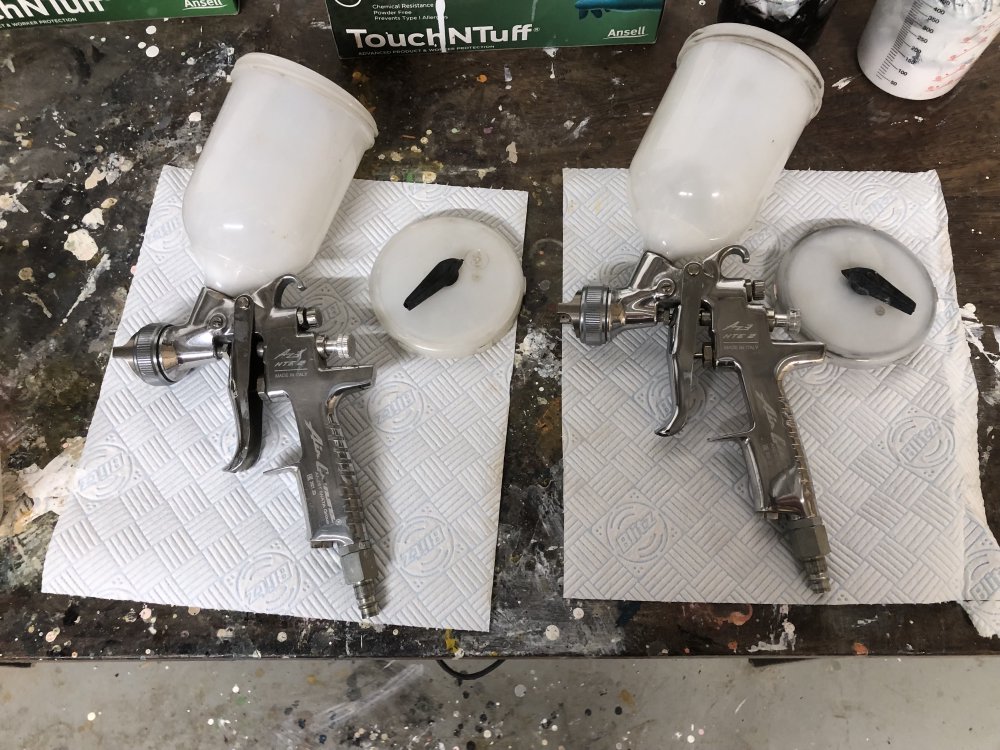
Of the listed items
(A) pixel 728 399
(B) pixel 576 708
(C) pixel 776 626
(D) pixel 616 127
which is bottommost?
(B) pixel 576 708

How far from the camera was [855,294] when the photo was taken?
0.67 m

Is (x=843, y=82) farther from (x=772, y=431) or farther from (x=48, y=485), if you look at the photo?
(x=48, y=485)

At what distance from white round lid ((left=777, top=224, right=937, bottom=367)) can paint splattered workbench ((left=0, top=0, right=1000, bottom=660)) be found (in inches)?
2.9

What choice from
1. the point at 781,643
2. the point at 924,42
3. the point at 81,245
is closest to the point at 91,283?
the point at 81,245

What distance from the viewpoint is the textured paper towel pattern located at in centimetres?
60

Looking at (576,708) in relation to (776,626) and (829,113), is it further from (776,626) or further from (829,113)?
(829,113)

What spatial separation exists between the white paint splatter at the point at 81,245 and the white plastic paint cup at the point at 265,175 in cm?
17

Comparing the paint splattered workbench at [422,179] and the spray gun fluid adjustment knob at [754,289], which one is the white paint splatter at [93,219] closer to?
the paint splattered workbench at [422,179]

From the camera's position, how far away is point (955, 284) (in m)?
0.70

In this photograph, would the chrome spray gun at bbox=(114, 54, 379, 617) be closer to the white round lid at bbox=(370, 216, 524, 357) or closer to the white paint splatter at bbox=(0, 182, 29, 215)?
the white round lid at bbox=(370, 216, 524, 357)

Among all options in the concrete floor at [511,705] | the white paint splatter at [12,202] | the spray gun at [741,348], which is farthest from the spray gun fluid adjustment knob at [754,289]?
the white paint splatter at [12,202]

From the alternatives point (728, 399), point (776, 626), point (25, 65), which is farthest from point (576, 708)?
point (25, 65)

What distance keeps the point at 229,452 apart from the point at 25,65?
0.57 m

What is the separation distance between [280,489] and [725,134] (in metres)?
0.54
